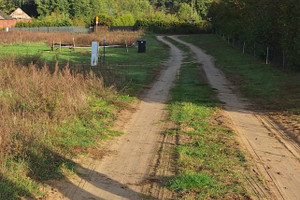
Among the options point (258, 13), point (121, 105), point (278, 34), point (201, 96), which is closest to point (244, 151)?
point (121, 105)

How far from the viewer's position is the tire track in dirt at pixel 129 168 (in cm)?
623

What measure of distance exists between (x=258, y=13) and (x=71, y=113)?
797 inches

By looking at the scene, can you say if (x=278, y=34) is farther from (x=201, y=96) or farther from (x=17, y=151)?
(x=17, y=151)

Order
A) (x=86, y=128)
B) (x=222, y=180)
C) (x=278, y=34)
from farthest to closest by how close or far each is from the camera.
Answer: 1. (x=278, y=34)
2. (x=86, y=128)
3. (x=222, y=180)

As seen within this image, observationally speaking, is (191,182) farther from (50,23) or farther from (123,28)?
(50,23)

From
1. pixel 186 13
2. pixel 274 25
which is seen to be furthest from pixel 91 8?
pixel 274 25

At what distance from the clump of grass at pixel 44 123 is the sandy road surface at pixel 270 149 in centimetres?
323

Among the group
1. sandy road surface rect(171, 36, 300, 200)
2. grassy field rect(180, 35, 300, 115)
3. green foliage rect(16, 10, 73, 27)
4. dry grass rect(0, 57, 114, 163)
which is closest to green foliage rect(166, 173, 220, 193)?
sandy road surface rect(171, 36, 300, 200)

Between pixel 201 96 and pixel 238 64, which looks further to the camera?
pixel 238 64

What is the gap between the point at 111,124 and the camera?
408 inches

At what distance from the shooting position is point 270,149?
862 centimetres

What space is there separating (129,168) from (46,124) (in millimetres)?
2515

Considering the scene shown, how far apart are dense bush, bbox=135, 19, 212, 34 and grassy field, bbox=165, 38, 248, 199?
70002mm

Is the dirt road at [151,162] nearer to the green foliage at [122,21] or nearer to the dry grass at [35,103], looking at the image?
the dry grass at [35,103]
